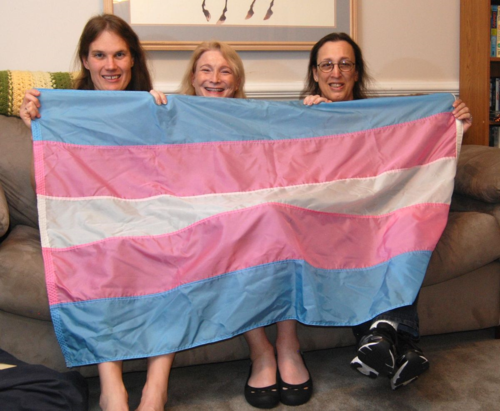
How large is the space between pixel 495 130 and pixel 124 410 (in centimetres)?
253

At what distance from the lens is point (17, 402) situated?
3.55ft

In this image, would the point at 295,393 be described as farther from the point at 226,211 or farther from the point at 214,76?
the point at 214,76

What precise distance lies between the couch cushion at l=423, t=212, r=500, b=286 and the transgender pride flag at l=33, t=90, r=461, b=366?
12 cm

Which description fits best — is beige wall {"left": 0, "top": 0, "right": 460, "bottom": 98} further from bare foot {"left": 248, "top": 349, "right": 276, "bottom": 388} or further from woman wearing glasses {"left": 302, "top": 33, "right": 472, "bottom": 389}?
bare foot {"left": 248, "top": 349, "right": 276, "bottom": 388}

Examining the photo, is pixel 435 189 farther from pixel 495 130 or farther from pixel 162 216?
pixel 495 130

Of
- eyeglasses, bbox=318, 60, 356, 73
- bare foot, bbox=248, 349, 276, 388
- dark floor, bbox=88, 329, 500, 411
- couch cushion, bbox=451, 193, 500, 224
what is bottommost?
dark floor, bbox=88, 329, 500, 411

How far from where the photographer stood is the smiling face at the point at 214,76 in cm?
188

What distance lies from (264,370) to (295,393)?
4.1 inches

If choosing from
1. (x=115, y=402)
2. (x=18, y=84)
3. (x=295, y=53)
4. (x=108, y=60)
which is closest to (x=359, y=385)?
(x=115, y=402)

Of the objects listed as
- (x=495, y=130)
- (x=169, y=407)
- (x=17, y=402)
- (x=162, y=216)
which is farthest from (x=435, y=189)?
(x=495, y=130)

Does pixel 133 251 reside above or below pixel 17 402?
above

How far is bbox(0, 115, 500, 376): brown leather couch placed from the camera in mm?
1398

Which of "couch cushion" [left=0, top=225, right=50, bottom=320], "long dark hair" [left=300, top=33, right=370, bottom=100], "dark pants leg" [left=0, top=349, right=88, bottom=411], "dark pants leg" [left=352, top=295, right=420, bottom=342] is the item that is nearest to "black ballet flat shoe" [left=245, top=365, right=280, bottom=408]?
"dark pants leg" [left=352, top=295, right=420, bottom=342]

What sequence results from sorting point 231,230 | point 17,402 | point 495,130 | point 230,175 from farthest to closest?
1. point 495,130
2. point 230,175
3. point 231,230
4. point 17,402
